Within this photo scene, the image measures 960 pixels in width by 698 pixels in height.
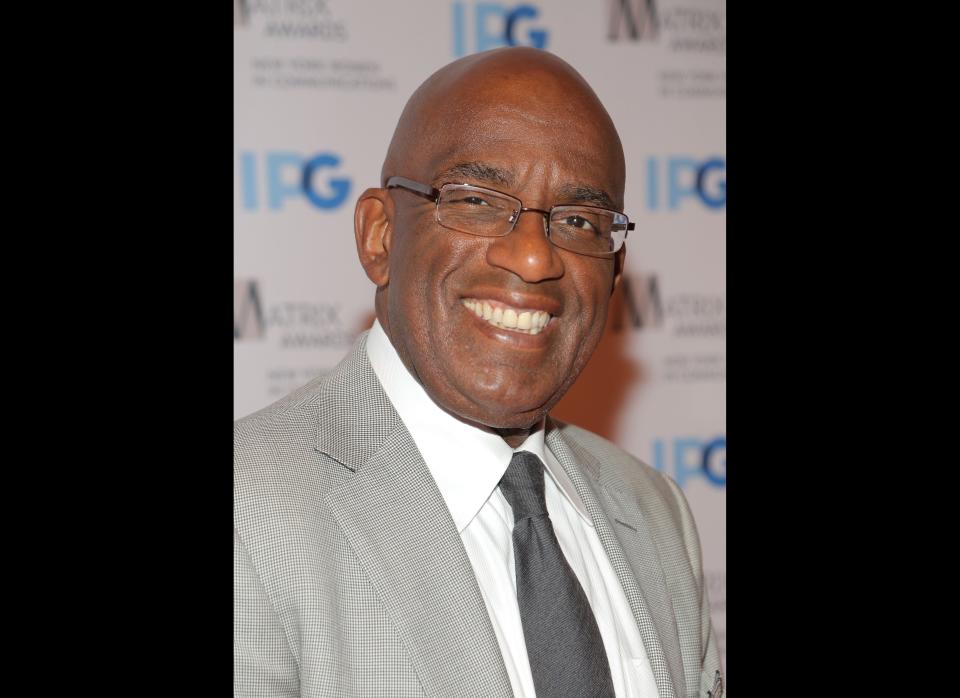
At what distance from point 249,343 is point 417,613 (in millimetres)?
2078

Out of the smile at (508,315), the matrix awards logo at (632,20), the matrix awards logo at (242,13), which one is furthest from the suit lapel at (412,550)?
the matrix awards logo at (632,20)

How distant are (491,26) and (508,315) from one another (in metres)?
2.29

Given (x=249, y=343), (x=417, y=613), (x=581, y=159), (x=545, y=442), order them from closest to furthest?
(x=417, y=613)
(x=581, y=159)
(x=545, y=442)
(x=249, y=343)

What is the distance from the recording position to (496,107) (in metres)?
1.54

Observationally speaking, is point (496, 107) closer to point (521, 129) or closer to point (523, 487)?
point (521, 129)

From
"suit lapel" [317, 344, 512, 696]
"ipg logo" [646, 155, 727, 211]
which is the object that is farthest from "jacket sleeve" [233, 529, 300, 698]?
"ipg logo" [646, 155, 727, 211]

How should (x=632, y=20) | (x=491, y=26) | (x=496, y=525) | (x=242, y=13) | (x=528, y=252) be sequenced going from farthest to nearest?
(x=632, y=20), (x=491, y=26), (x=242, y=13), (x=496, y=525), (x=528, y=252)

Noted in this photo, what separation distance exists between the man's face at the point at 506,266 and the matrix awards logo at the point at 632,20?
2.22 meters

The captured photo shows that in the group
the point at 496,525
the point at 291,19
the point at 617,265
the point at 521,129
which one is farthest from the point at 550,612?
the point at 291,19

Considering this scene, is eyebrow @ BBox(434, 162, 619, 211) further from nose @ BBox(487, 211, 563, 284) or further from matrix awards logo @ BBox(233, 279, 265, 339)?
matrix awards logo @ BBox(233, 279, 265, 339)

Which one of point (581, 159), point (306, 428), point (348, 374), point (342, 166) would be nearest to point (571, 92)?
point (581, 159)

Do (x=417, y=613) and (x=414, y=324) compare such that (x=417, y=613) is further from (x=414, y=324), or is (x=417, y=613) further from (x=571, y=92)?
(x=571, y=92)

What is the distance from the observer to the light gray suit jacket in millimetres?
1370

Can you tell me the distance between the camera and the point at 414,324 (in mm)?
1584
